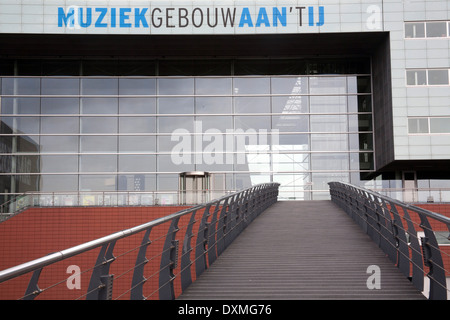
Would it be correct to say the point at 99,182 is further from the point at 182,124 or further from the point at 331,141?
the point at 331,141

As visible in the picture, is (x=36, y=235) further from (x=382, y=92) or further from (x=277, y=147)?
(x=382, y=92)

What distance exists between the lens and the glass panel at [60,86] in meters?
27.8

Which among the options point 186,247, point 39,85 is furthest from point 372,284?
point 39,85

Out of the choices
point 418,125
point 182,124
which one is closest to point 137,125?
point 182,124

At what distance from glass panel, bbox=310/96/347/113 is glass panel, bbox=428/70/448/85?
407cm

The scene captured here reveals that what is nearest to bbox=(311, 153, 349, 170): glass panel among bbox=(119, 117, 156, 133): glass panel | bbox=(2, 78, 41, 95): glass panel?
bbox=(119, 117, 156, 133): glass panel

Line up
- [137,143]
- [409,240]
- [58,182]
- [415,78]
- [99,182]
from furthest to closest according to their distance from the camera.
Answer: [137,143] < [99,182] < [58,182] < [415,78] < [409,240]

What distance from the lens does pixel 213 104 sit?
2806 centimetres

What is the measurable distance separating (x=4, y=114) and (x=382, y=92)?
57.0 ft

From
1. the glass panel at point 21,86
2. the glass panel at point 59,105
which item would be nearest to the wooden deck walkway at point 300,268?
the glass panel at point 59,105

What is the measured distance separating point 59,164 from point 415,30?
17.0 meters

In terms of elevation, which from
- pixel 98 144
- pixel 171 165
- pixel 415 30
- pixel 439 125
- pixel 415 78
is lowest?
pixel 171 165

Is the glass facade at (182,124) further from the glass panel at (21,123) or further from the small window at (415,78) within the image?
the small window at (415,78)

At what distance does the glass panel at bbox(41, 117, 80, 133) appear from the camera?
90.6 feet
